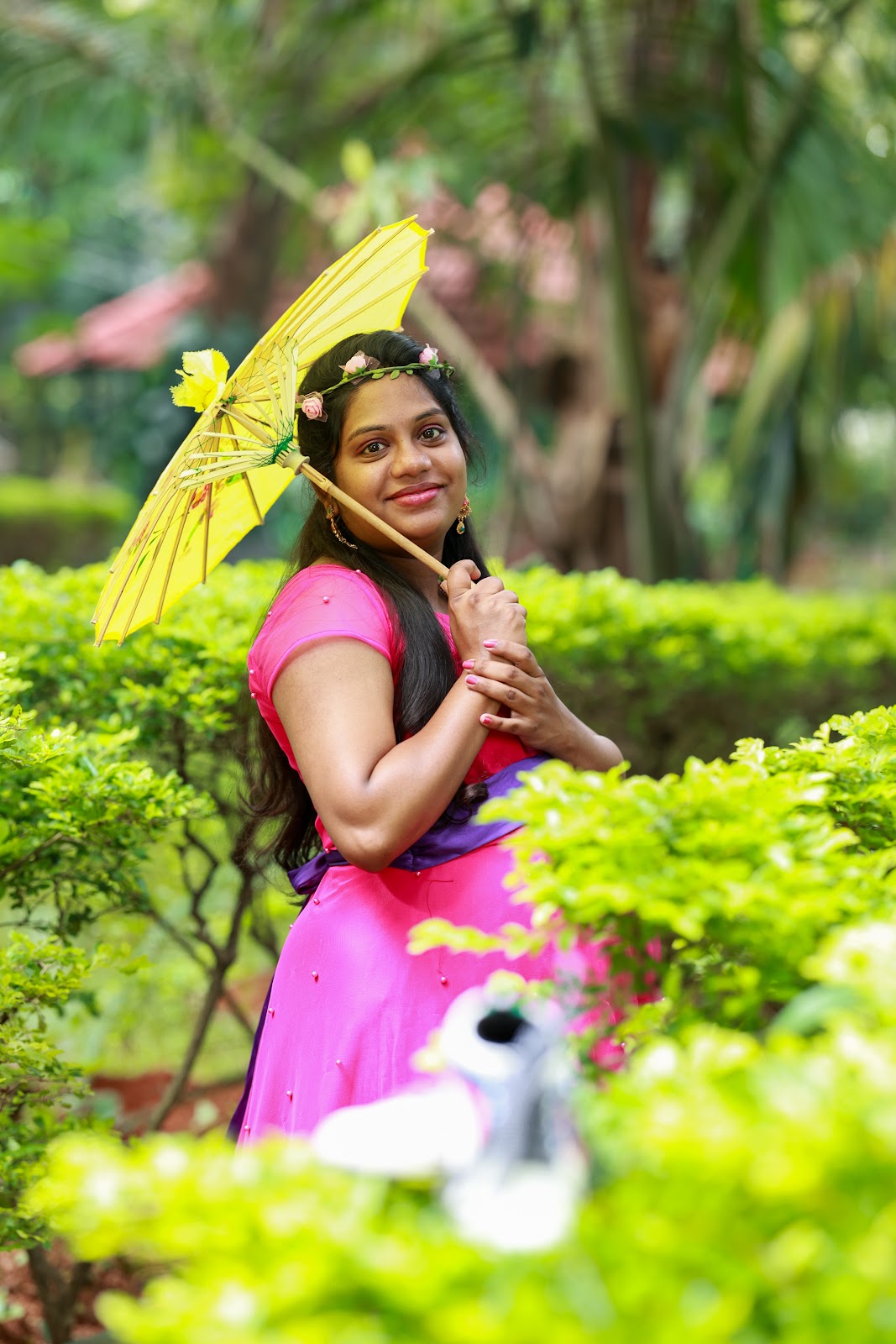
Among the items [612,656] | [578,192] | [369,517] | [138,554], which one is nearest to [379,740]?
[369,517]

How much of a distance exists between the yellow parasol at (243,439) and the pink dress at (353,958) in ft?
0.81

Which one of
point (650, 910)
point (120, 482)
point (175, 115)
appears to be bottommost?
point (120, 482)

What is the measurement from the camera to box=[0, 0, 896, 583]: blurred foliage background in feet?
23.4

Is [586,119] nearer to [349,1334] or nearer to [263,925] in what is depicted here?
[263,925]

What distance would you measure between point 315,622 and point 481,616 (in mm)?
289

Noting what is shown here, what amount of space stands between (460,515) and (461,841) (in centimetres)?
73

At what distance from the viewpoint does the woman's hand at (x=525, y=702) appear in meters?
2.19

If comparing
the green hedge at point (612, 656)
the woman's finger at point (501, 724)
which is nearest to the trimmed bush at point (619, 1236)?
the woman's finger at point (501, 724)

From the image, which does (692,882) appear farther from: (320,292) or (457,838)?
(320,292)

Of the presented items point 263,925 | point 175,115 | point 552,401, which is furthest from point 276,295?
point 263,925

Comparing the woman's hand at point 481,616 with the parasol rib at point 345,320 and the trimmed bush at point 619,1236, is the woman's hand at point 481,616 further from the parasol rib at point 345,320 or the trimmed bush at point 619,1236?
the trimmed bush at point 619,1236

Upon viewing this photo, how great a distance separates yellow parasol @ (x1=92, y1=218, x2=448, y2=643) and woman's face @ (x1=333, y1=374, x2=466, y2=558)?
56 mm

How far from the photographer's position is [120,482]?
2173cm

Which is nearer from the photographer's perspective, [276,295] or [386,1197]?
[386,1197]
